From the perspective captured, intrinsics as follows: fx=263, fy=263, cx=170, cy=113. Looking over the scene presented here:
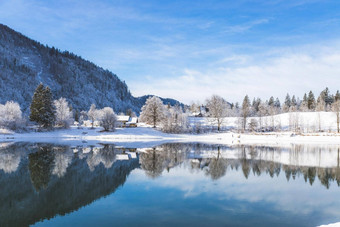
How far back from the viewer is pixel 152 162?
28906 millimetres

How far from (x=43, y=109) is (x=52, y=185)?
54.9 m

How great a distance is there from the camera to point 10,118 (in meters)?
64.4

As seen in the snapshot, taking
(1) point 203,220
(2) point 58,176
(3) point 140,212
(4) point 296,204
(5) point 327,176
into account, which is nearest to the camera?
(1) point 203,220

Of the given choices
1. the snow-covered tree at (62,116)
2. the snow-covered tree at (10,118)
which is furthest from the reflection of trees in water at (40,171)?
the snow-covered tree at (62,116)

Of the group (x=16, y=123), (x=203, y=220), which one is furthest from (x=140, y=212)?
(x=16, y=123)

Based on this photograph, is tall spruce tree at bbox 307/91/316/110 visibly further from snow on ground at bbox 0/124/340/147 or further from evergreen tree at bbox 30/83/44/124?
evergreen tree at bbox 30/83/44/124

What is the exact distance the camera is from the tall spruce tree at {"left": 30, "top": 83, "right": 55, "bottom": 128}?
221ft

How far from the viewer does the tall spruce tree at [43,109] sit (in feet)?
221

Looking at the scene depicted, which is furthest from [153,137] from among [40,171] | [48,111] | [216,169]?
[40,171]

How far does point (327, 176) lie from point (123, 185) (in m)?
17.6

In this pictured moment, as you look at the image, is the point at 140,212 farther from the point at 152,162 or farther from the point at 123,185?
the point at 152,162

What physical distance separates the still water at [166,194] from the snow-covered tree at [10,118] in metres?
42.9

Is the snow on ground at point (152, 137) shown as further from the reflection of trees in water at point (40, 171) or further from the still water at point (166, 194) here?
the still water at point (166, 194)

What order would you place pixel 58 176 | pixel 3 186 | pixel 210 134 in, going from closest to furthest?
pixel 3 186 < pixel 58 176 < pixel 210 134
